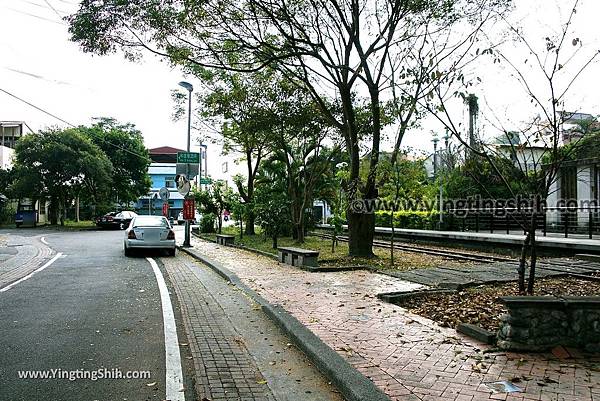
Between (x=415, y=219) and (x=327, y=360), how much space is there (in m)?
22.3

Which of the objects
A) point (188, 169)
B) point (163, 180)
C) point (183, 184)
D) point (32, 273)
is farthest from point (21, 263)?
point (163, 180)

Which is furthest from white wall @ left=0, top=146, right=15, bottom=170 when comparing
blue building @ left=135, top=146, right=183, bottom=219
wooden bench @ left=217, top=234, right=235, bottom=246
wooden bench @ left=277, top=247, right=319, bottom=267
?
wooden bench @ left=277, top=247, right=319, bottom=267

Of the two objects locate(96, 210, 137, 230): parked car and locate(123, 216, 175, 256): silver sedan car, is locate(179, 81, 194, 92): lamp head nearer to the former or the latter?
locate(123, 216, 175, 256): silver sedan car

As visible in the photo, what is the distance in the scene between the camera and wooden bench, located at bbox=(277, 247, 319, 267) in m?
12.3

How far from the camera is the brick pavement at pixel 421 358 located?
4.15 metres

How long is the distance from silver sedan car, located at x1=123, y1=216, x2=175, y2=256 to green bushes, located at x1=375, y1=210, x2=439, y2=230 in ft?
37.8

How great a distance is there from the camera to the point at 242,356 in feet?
17.7

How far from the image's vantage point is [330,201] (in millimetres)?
24906

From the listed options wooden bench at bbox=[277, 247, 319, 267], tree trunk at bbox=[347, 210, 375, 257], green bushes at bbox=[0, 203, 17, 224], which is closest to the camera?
wooden bench at bbox=[277, 247, 319, 267]

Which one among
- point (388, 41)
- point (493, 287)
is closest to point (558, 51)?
point (493, 287)

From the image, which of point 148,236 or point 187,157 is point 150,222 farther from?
point 187,157

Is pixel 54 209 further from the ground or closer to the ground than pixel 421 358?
further from the ground

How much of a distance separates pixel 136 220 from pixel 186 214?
3904mm

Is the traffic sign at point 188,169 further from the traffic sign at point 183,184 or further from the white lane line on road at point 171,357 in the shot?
the white lane line on road at point 171,357
